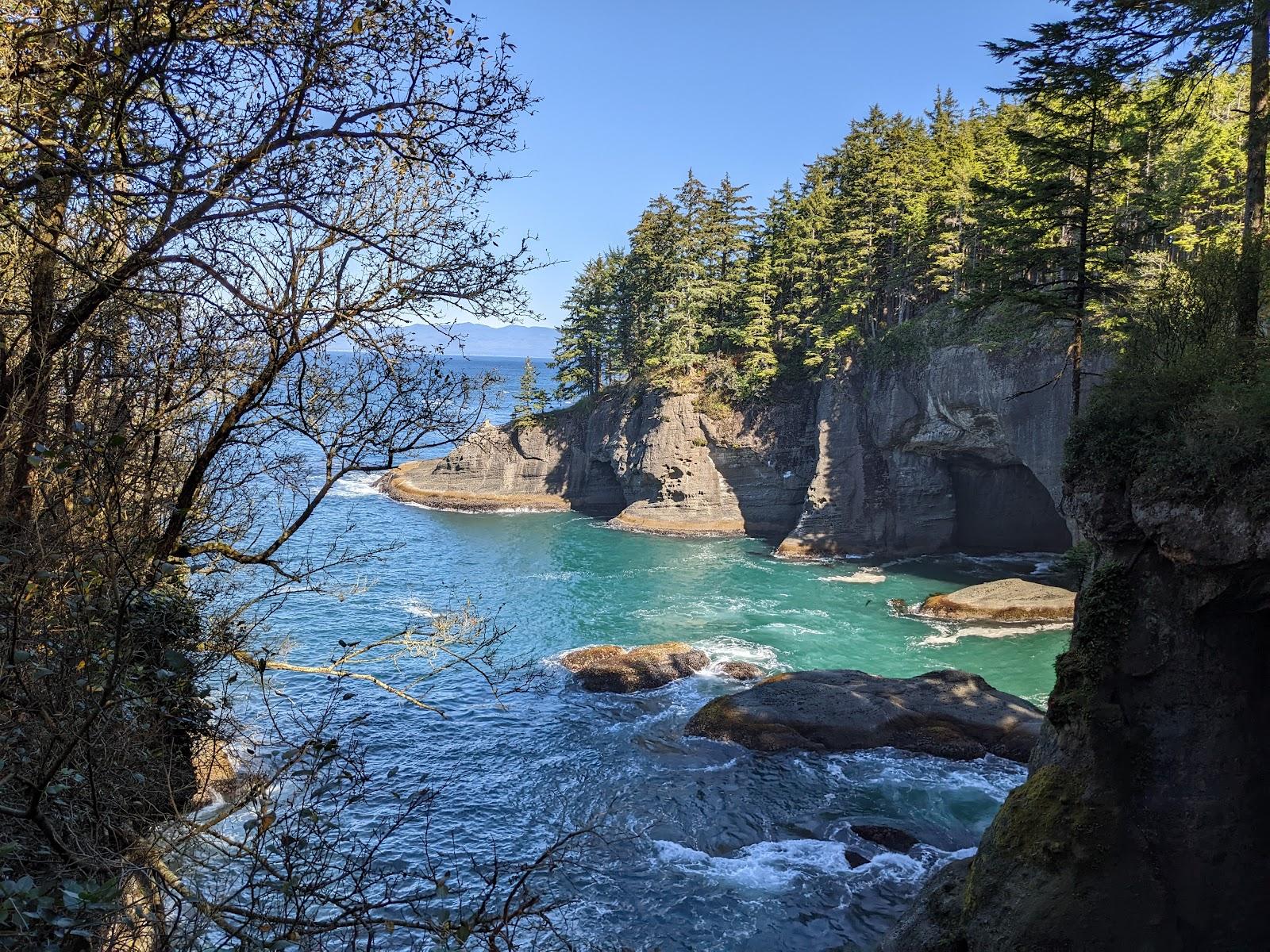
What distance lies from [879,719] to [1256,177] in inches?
600

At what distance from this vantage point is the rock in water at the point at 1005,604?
31844mm

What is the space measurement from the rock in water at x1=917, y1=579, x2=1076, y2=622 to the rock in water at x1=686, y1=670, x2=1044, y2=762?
32.7 feet

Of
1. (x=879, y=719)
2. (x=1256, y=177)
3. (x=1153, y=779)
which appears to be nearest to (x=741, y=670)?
(x=879, y=719)

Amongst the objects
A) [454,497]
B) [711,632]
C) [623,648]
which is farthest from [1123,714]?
[454,497]

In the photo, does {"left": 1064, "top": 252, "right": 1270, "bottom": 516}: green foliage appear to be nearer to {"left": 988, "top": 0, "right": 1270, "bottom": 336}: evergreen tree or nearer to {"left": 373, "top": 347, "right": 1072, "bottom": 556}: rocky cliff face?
{"left": 988, "top": 0, "right": 1270, "bottom": 336}: evergreen tree

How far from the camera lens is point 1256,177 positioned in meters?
14.2

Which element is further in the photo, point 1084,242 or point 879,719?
point 879,719

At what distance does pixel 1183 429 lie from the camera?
39.1 ft

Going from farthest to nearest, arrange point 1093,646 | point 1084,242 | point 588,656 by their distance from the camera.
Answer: point 588,656, point 1084,242, point 1093,646

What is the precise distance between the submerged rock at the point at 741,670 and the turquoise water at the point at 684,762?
36.9 inches

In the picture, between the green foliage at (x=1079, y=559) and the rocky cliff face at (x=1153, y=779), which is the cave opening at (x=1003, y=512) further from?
the rocky cliff face at (x=1153, y=779)

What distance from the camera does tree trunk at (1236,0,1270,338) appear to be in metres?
13.5

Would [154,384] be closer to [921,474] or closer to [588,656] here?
[588,656]

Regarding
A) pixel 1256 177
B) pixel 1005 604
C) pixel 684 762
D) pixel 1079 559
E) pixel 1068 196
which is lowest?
pixel 684 762
